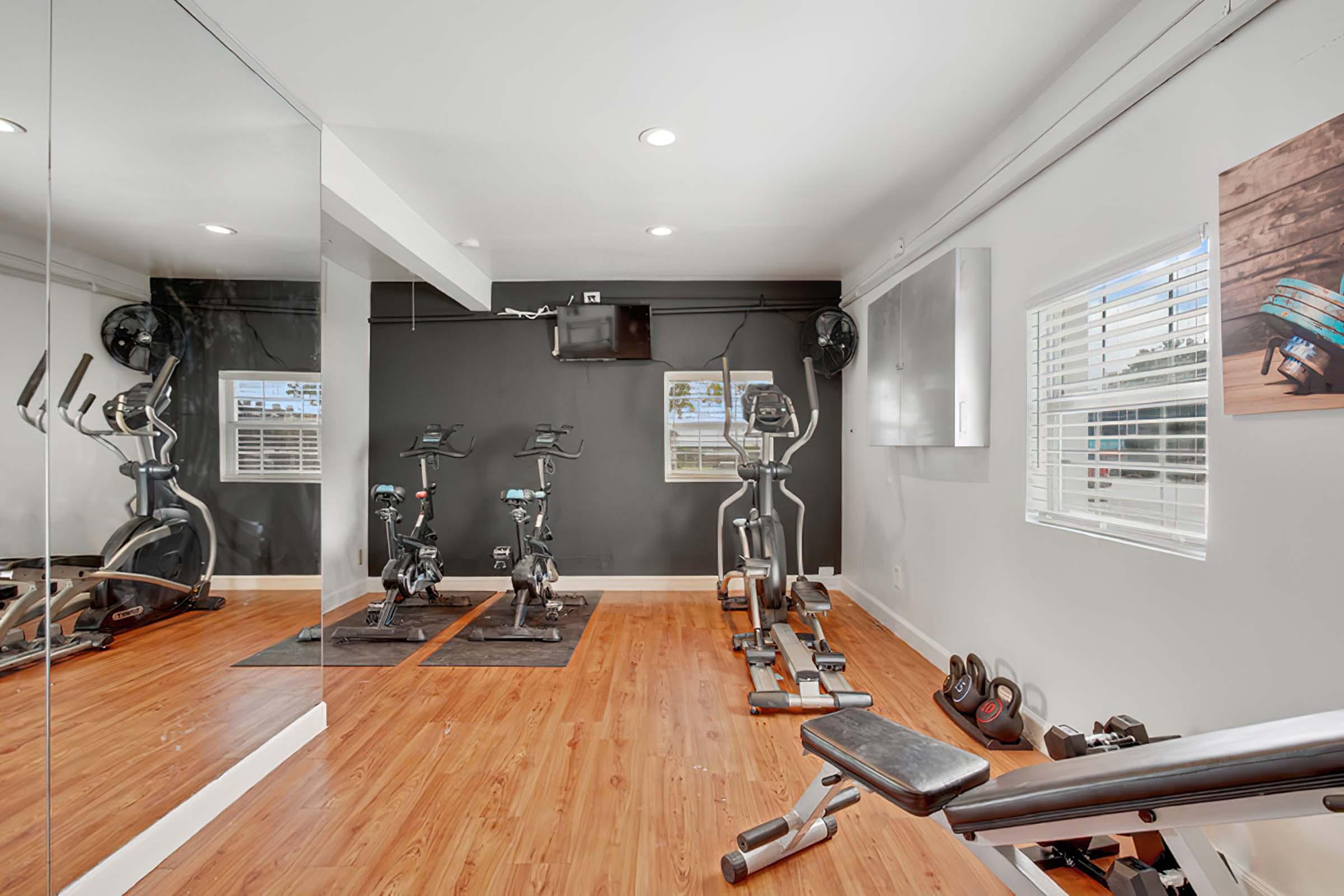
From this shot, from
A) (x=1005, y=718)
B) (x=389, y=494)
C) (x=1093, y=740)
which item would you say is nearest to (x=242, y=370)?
(x=389, y=494)

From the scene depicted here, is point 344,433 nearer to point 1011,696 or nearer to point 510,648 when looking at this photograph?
point 510,648

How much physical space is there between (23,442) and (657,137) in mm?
2395

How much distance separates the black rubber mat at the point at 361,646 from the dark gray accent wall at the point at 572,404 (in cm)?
70

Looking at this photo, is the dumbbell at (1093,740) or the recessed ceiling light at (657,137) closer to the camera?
the dumbbell at (1093,740)

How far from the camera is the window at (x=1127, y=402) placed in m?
1.90

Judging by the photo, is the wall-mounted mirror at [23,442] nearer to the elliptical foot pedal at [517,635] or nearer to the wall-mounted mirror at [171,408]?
the wall-mounted mirror at [171,408]

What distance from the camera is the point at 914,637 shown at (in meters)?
3.85

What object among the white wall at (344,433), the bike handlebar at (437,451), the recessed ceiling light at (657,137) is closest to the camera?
the recessed ceiling light at (657,137)

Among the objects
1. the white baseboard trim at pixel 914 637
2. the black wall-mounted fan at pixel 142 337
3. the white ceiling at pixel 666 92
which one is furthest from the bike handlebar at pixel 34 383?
the white baseboard trim at pixel 914 637

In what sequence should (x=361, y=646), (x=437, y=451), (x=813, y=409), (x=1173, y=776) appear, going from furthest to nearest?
(x=437, y=451), (x=813, y=409), (x=361, y=646), (x=1173, y=776)

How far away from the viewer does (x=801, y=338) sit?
17.0ft

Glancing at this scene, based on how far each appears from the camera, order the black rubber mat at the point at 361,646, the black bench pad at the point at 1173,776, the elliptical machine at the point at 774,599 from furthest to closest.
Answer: the elliptical machine at the point at 774,599
the black rubber mat at the point at 361,646
the black bench pad at the point at 1173,776

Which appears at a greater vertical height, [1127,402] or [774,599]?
[1127,402]

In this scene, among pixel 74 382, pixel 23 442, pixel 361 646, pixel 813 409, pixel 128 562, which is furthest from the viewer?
pixel 813 409
